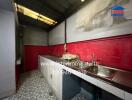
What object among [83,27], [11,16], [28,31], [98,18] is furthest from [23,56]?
[98,18]

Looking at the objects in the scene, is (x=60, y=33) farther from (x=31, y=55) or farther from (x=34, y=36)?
(x=31, y=55)

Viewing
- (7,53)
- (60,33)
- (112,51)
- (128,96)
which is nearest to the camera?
(128,96)

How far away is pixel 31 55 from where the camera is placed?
5113mm

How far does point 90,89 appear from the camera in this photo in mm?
2211

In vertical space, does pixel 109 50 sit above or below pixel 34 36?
below

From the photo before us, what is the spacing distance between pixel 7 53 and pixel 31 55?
8.80 ft

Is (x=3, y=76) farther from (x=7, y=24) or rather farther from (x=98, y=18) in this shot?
(x=98, y=18)

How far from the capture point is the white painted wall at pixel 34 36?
16.4 ft

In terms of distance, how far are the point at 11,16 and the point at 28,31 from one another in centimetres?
263

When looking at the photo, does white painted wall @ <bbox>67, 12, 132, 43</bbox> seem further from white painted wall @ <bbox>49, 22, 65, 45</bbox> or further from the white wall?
the white wall

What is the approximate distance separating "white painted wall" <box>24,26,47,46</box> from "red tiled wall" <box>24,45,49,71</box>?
24cm

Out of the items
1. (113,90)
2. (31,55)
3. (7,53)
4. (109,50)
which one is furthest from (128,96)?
(31,55)

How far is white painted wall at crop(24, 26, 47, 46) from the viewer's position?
16.4 feet

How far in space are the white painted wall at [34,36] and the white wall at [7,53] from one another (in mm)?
2511
